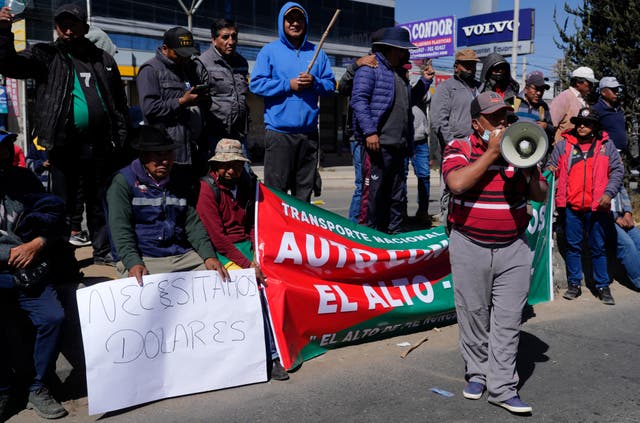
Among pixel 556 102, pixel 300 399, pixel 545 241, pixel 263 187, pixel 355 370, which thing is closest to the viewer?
pixel 300 399

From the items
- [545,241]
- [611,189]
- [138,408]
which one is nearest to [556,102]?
[611,189]

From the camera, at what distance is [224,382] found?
423 cm

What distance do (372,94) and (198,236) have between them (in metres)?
2.72

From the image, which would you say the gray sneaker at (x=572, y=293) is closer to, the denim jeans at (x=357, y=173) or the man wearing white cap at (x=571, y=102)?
the man wearing white cap at (x=571, y=102)

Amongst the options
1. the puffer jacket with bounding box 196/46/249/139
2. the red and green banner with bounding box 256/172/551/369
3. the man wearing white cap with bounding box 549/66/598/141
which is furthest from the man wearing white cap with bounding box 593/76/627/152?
the puffer jacket with bounding box 196/46/249/139

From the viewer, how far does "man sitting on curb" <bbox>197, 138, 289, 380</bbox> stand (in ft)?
15.4

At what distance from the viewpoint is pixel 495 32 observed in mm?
38469

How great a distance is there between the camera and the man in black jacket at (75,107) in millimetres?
5051

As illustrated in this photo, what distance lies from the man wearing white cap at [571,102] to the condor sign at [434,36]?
101ft

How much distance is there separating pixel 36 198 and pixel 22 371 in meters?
1.02

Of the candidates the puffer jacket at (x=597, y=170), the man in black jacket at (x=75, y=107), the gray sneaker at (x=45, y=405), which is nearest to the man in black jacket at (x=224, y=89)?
the man in black jacket at (x=75, y=107)

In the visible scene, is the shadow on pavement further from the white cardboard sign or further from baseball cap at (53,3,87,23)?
baseball cap at (53,3,87,23)

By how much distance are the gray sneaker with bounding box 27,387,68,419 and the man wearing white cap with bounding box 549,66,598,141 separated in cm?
625

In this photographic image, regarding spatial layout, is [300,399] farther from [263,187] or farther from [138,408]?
[263,187]
